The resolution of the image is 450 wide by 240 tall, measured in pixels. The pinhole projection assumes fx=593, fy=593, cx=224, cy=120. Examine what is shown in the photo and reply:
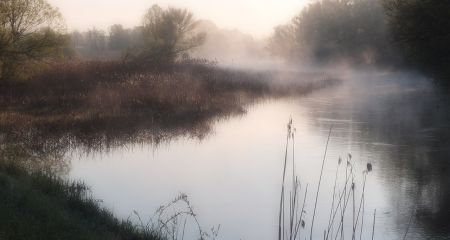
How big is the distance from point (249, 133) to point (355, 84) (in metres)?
20.5

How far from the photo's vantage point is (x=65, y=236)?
18.7 ft

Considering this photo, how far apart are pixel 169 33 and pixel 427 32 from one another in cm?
1982

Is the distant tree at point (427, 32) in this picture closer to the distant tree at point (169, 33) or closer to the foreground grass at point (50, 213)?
the foreground grass at point (50, 213)

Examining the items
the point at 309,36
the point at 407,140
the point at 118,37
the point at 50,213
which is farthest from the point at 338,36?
the point at 50,213

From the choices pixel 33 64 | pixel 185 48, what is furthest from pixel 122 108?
pixel 185 48

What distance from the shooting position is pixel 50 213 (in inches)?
256

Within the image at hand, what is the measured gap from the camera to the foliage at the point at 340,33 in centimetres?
5163

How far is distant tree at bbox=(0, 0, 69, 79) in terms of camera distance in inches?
769

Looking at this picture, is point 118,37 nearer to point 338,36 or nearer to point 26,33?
point 338,36

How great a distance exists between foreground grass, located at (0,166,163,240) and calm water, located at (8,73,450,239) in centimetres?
80

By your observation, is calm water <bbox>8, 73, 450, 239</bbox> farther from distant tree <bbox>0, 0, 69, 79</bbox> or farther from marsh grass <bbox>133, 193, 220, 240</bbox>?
distant tree <bbox>0, 0, 69, 79</bbox>

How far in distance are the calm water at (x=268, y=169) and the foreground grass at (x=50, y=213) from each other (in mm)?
805

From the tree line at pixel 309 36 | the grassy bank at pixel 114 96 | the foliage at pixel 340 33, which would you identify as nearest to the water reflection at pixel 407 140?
the tree line at pixel 309 36

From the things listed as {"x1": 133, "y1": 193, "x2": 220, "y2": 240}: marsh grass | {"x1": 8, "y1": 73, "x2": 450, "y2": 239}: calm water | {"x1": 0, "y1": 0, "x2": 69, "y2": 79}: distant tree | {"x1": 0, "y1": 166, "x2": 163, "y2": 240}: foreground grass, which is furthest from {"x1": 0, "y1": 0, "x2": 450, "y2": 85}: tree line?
{"x1": 0, "y1": 166, "x2": 163, "y2": 240}: foreground grass
